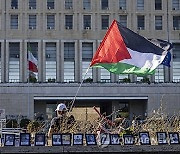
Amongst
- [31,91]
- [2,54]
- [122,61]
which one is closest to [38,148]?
[122,61]

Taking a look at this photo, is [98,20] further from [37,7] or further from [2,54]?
[2,54]

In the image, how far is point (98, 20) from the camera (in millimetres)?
64812

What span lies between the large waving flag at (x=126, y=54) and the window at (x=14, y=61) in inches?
2063

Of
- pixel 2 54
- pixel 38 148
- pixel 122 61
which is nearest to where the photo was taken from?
pixel 38 148

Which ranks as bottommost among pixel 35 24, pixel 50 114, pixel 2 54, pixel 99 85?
pixel 50 114

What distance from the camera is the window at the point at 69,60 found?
64500mm

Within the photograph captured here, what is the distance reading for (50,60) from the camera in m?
64.8

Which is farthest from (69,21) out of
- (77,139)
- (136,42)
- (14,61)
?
(77,139)

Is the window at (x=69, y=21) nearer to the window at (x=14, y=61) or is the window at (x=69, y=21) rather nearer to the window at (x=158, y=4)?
the window at (x=14, y=61)

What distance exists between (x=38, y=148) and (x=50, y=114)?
5271cm

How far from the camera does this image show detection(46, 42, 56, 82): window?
211 ft

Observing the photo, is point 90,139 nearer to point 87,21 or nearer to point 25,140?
point 25,140

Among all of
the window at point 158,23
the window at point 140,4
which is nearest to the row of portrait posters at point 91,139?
the window at point 158,23

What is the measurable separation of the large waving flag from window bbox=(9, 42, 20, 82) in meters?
52.4
